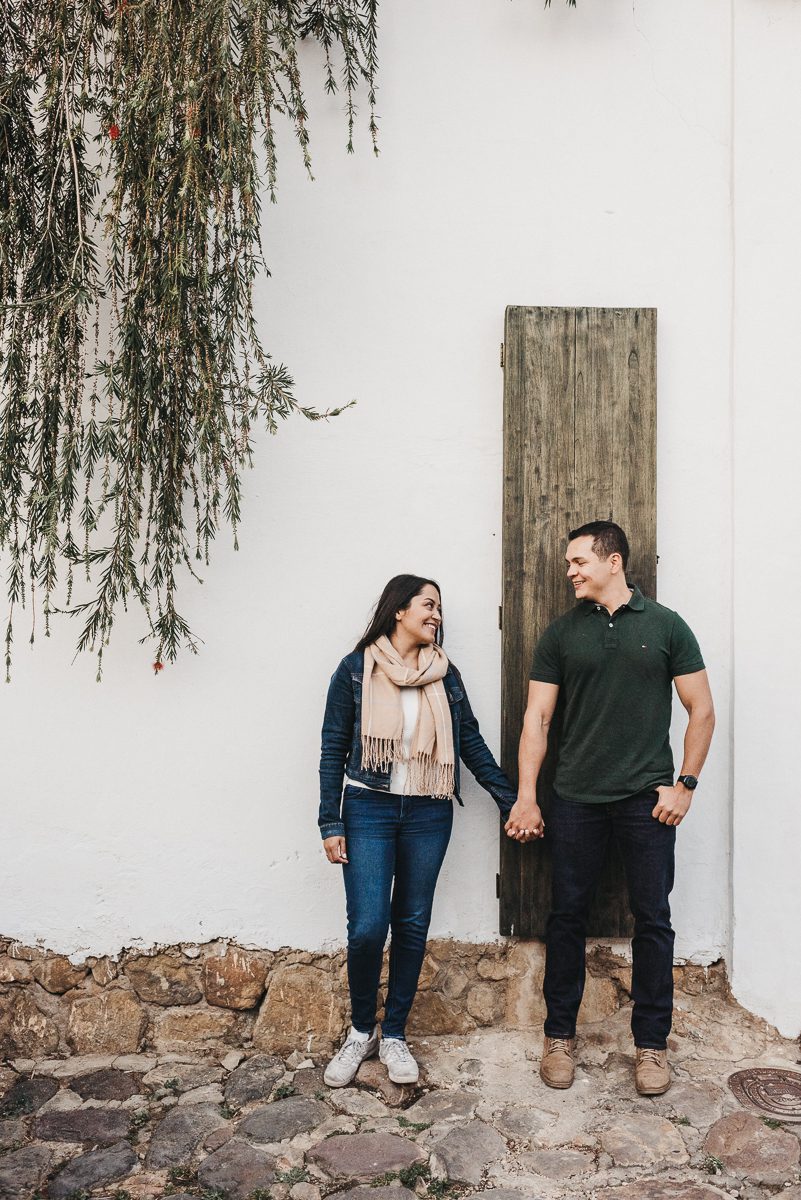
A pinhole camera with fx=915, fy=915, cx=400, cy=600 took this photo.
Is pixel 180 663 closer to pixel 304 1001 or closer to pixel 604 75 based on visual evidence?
pixel 304 1001

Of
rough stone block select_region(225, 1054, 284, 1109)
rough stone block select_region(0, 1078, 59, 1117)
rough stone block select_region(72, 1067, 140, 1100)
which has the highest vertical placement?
rough stone block select_region(225, 1054, 284, 1109)

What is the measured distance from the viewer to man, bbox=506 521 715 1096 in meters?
3.26

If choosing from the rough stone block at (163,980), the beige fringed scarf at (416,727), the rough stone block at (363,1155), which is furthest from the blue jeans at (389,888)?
the rough stone block at (163,980)

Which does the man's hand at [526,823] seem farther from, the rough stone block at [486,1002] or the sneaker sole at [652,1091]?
the sneaker sole at [652,1091]

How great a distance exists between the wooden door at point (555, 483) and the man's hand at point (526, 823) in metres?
0.20

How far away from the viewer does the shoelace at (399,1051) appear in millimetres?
3314

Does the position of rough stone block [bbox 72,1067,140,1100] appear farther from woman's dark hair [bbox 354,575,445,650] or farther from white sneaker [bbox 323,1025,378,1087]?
woman's dark hair [bbox 354,575,445,650]

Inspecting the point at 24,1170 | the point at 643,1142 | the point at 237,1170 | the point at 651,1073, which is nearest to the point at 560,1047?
the point at 651,1073

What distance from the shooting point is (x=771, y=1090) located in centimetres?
325

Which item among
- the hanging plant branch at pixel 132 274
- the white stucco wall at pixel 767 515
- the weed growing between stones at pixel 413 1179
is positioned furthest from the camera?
the white stucco wall at pixel 767 515

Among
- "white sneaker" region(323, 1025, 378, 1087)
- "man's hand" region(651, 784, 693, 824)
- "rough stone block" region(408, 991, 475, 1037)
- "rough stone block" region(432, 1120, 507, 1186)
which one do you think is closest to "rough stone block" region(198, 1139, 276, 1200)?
"white sneaker" region(323, 1025, 378, 1087)

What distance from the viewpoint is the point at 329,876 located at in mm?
3660

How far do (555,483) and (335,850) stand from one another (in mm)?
1646

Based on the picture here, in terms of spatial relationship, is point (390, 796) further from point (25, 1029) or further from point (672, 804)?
point (25, 1029)
